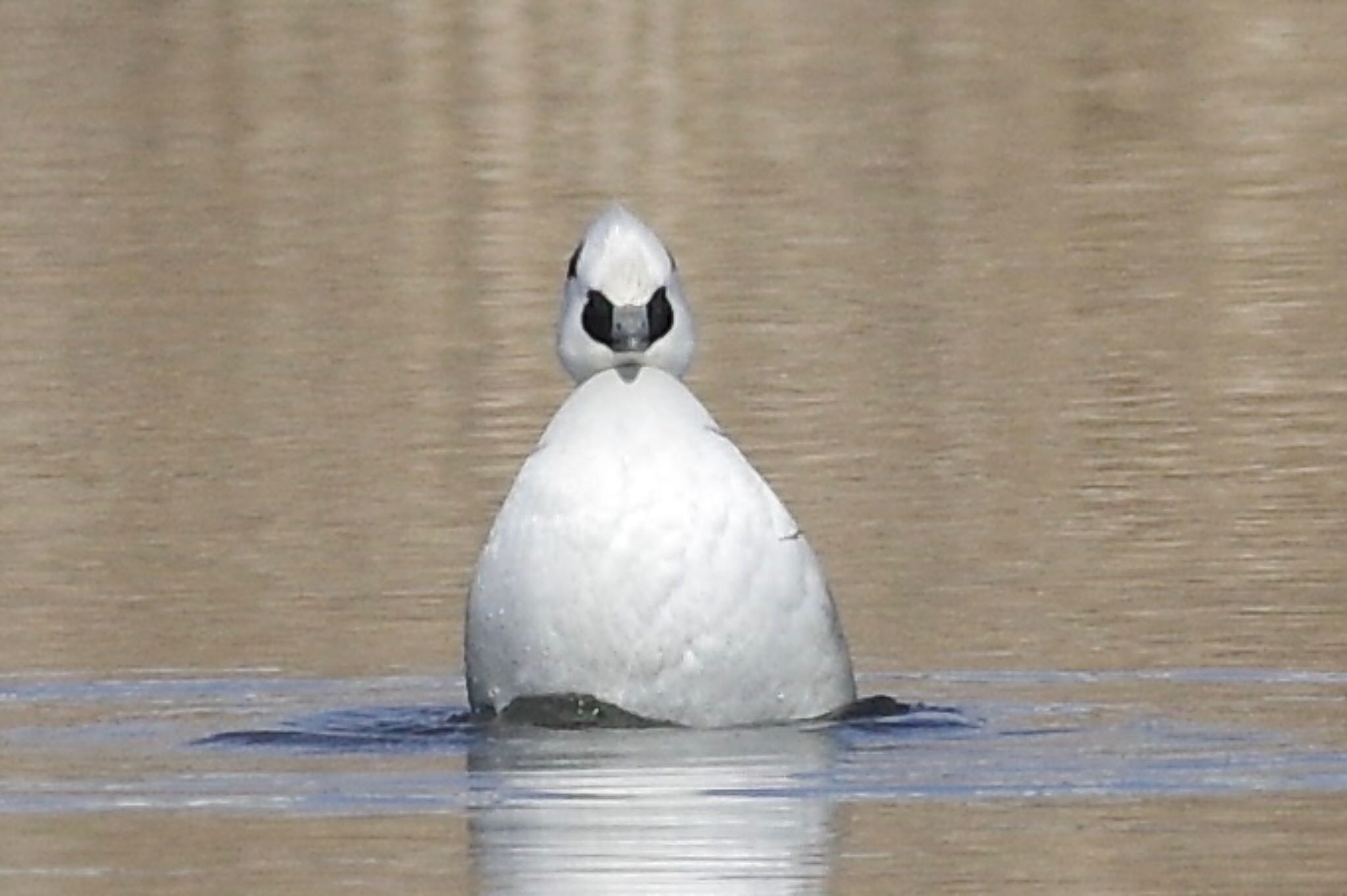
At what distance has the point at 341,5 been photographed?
37.7 metres

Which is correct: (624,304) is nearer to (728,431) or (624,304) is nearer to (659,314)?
(659,314)

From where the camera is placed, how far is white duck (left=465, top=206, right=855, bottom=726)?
9.32m

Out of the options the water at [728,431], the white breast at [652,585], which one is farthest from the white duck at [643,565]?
the water at [728,431]

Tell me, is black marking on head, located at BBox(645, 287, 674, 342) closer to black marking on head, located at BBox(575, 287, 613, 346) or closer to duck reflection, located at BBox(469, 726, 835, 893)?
black marking on head, located at BBox(575, 287, 613, 346)

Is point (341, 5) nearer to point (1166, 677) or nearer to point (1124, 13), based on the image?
point (1124, 13)

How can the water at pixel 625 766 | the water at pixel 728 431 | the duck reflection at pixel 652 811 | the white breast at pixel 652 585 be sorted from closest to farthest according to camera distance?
the duck reflection at pixel 652 811
the water at pixel 625 766
the water at pixel 728 431
the white breast at pixel 652 585

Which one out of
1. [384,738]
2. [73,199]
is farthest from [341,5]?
[384,738]

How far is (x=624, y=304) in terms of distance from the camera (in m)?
9.63

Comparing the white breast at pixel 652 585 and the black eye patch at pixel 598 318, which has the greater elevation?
the black eye patch at pixel 598 318

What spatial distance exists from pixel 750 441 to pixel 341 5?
23011 mm

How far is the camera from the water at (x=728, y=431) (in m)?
8.52

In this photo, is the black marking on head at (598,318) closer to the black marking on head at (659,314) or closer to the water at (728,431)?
the black marking on head at (659,314)

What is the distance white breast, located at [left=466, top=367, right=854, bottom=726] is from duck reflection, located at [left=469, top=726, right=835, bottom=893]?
92 millimetres

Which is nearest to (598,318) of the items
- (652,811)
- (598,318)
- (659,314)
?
(598,318)
